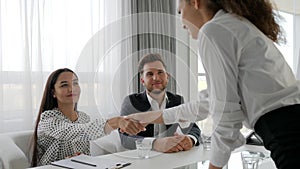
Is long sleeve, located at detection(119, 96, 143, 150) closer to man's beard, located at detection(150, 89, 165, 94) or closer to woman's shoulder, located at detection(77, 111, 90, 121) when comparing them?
man's beard, located at detection(150, 89, 165, 94)

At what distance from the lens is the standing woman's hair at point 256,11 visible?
1024 millimetres

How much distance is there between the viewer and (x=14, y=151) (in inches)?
72.9

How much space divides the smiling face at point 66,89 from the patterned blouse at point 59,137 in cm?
8

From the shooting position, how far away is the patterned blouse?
1924mm

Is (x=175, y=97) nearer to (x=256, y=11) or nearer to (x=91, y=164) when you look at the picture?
(x=91, y=164)

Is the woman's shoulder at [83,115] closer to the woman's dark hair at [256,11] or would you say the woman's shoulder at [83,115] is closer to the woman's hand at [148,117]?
the woman's hand at [148,117]

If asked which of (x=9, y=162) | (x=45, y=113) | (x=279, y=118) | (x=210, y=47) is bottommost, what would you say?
(x=9, y=162)

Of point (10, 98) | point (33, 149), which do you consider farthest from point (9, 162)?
point (10, 98)

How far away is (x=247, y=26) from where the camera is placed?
3.26ft

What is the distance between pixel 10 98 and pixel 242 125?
6.27 ft

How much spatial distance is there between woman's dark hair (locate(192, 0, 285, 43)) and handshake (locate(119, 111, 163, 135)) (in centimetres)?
59

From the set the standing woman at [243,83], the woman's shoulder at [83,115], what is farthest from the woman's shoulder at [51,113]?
the standing woman at [243,83]

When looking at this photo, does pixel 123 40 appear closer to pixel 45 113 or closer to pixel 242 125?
pixel 45 113

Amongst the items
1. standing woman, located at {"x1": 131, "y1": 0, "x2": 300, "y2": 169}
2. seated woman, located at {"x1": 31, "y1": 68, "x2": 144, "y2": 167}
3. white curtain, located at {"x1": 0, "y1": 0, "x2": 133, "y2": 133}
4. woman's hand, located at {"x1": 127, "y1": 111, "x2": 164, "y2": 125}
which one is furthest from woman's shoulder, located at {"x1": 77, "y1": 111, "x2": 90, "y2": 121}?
standing woman, located at {"x1": 131, "y1": 0, "x2": 300, "y2": 169}
